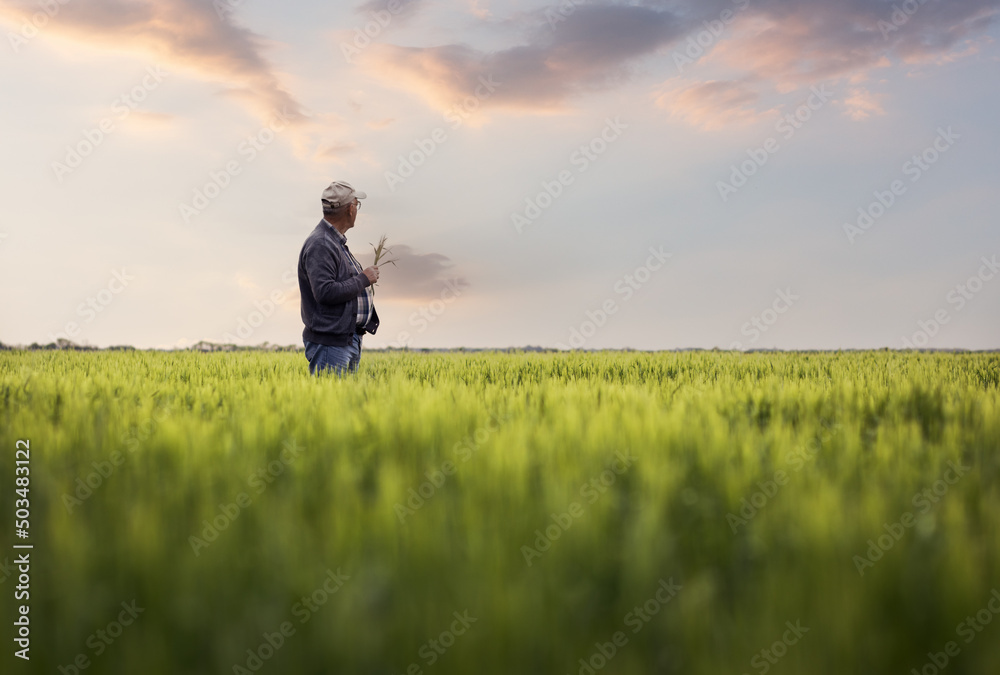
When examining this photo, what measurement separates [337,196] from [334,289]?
3.50ft

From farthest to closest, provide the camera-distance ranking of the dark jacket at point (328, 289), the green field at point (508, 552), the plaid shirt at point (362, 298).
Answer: the plaid shirt at point (362, 298), the dark jacket at point (328, 289), the green field at point (508, 552)

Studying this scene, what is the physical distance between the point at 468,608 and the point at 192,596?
0.74 meters

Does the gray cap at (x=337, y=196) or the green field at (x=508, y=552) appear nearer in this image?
the green field at (x=508, y=552)

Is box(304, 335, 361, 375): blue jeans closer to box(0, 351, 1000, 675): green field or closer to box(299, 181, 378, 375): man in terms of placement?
box(299, 181, 378, 375): man

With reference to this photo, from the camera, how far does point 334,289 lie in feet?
20.4

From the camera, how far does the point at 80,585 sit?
1711 mm

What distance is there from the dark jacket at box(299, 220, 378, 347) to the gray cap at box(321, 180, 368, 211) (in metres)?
0.20

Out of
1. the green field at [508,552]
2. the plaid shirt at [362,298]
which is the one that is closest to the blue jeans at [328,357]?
the plaid shirt at [362,298]

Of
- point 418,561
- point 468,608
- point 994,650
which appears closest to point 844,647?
point 994,650

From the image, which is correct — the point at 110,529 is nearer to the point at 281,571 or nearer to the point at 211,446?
the point at 281,571

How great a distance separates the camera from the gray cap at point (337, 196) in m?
6.54

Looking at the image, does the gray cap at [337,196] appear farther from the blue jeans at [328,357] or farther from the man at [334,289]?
the blue jeans at [328,357]

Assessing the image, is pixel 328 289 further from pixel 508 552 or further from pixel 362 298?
pixel 508 552

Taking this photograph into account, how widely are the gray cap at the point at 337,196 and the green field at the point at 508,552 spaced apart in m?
3.68
